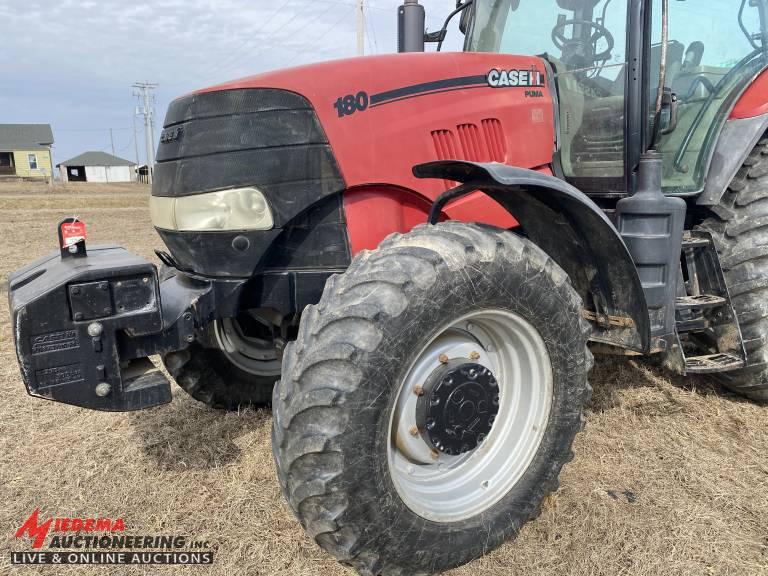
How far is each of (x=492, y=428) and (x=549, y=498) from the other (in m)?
0.48

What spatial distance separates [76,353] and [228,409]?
1.41m

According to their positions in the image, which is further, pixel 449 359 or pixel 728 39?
pixel 728 39

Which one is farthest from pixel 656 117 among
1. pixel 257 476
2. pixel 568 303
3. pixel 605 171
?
pixel 257 476

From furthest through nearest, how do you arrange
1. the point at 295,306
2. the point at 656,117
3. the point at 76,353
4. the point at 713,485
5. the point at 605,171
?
the point at 605,171 < the point at 656,117 < the point at 713,485 < the point at 295,306 < the point at 76,353

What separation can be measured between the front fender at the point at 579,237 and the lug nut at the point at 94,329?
3.92 ft

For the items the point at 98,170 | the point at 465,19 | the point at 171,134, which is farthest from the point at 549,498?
the point at 98,170

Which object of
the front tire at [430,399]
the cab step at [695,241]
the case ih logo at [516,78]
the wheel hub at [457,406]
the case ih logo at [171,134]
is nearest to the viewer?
the front tire at [430,399]

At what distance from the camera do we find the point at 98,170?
59.7 meters

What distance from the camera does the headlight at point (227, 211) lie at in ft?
7.24

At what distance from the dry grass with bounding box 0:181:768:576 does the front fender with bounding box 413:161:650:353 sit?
2.21 ft

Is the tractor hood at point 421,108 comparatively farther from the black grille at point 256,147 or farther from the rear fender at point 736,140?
the rear fender at point 736,140

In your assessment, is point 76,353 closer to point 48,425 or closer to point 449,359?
point 449,359

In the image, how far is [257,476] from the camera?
2.73m

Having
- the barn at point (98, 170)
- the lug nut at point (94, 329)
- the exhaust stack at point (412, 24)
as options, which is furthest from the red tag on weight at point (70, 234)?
the barn at point (98, 170)
